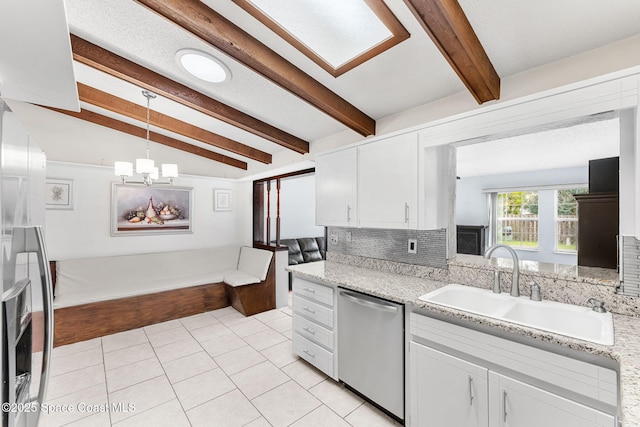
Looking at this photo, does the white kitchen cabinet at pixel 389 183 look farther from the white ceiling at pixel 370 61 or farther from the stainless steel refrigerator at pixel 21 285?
the stainless steel refrigerator at pixel 21 285

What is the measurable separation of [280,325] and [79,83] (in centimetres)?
343

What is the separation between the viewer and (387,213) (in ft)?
7.61

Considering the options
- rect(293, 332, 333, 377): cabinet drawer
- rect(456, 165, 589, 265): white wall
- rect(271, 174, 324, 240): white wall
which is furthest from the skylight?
rect(456, 165, 589, 265): white wall

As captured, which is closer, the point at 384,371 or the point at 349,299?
the point at 384,371

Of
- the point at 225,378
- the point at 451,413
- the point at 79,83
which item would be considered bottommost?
the point at 225,378

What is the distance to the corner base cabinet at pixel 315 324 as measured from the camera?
234cm

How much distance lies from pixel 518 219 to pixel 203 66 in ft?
19.0

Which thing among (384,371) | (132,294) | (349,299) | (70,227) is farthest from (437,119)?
(70,227)

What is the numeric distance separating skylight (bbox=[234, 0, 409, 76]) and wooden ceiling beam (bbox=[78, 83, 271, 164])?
232 centimetres

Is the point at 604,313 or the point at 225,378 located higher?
the point at 604,313

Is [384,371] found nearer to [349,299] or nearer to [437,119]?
[349,299]

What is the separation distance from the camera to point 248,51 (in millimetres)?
1752

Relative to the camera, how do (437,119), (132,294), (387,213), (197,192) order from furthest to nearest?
(197,192), (132,294), (387,213), (437,119)

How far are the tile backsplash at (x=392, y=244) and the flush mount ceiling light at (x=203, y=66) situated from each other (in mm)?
1870
